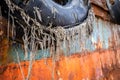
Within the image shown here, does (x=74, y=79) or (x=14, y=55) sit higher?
(x=14, y=55)

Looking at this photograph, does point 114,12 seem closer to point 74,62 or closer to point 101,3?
point 101,3

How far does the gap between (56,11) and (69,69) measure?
0.94 metres

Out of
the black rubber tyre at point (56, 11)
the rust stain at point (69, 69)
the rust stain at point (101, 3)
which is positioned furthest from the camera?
the rust stain at point (101, 3)

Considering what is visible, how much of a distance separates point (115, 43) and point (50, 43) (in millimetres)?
1502

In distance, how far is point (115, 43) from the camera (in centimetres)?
489

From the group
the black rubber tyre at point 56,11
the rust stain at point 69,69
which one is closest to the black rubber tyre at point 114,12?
the rust stain at point 69,69

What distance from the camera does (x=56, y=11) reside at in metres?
3.56

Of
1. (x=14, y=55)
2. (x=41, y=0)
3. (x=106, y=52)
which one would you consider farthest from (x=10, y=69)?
(x=106, y=52)

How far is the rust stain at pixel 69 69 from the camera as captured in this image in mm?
4062

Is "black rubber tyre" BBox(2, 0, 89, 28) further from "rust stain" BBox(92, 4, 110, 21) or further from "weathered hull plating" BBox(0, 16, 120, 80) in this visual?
"rust stain" BBox(92, 4, 110, 21)

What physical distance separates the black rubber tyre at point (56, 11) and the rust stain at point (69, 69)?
2.20 feet

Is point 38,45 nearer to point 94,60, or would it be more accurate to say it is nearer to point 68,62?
point 68,62

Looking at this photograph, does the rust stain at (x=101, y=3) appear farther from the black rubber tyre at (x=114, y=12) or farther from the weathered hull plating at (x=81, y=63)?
the weathered hull plating at (x=81, y=63)

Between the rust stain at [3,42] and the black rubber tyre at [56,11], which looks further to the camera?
the rust stain at [3,42]
